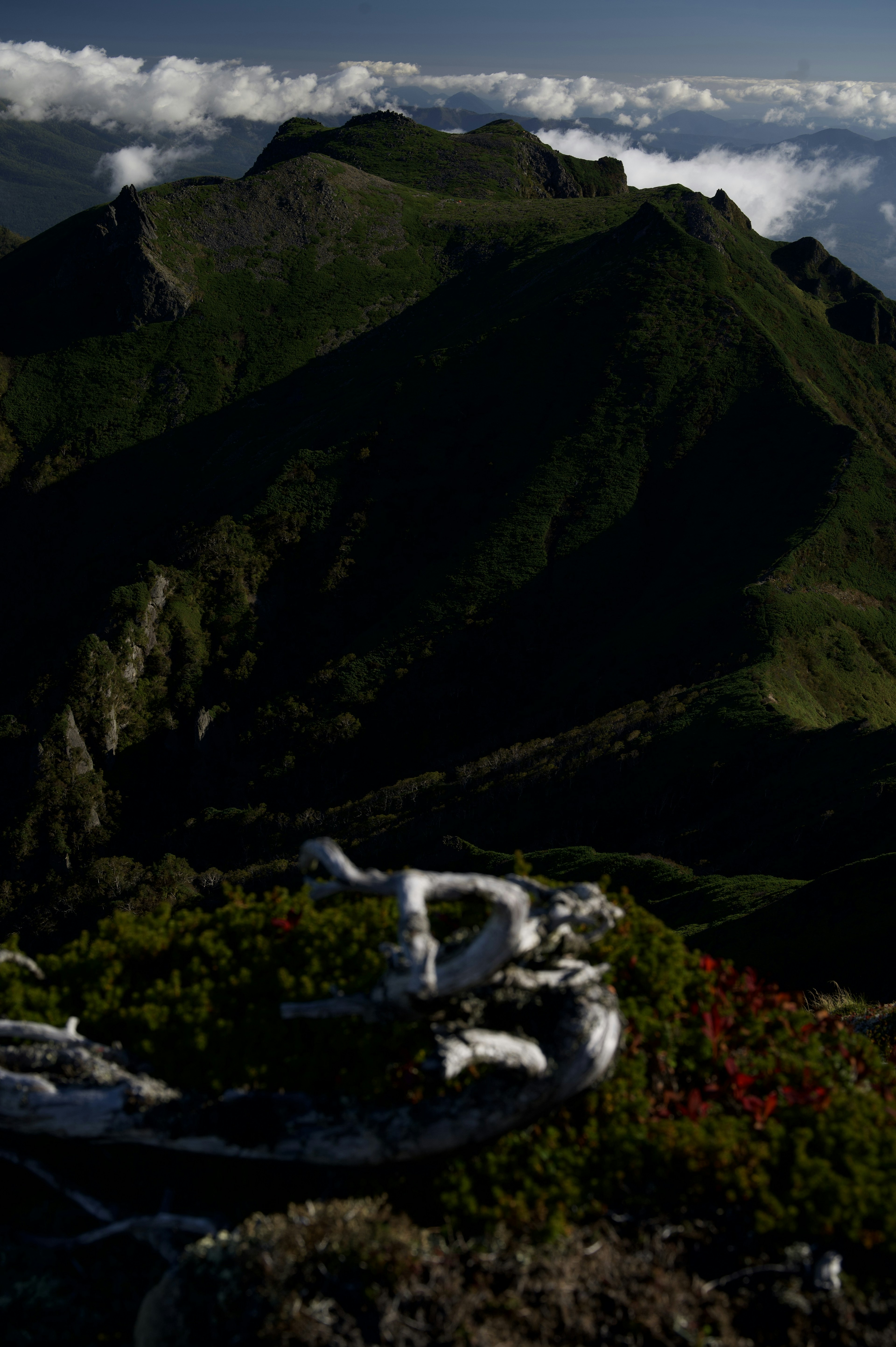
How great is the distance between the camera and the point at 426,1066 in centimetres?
1153

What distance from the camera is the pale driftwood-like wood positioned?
11562 millimetres

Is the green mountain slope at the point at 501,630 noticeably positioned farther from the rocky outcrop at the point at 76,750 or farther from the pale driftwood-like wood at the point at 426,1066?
the pale driftwood-like wood at the point at 426,1066

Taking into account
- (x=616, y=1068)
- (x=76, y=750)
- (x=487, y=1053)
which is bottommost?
(x=76, y=750)

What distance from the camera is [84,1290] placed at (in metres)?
11.6

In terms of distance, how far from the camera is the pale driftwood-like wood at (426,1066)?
11.6m

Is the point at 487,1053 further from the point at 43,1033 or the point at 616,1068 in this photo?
the point at 43,1033

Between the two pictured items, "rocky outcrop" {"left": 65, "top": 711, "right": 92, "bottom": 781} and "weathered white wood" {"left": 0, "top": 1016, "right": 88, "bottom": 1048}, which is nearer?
"weathered white wood" {"left": 0, "top": 1016, "right": 88, "bottom": 1048}

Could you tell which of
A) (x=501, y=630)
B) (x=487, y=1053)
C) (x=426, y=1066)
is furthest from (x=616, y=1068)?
(x=501, y=630)

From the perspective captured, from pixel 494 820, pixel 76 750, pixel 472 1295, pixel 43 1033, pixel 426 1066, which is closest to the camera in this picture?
pixel 472 1295

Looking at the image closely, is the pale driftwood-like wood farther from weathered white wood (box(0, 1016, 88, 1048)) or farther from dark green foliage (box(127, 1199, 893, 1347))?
dark green foliage (box(127, 1199, 893, 1347))

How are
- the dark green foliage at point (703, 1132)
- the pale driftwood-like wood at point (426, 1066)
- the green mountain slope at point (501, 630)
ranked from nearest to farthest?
the dark green foliage at point (703, 1132), the pale driftwood-like wood at point (426, 1066), the green mountain slope at point (501, 630)

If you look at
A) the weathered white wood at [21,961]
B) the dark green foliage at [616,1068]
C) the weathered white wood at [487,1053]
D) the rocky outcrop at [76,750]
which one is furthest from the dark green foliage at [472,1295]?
the rocky outcrop at [76,750]

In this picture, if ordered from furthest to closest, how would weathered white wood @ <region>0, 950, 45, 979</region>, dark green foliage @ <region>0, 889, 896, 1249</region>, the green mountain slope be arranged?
the green mountain slope
weathered white wood @ <region>0, 950, 45, 979</region>
dark green foliage @ <region>0, 889, 896, 1249</region>

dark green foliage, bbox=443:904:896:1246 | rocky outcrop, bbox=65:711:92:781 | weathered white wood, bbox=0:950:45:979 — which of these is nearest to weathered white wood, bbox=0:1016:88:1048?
weathered white wood, bbox=0:950:45:979
